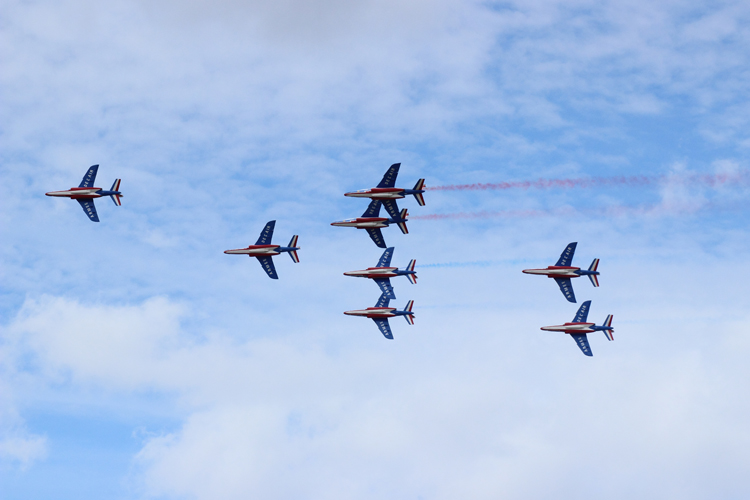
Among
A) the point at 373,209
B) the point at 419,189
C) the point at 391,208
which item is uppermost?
the point at 373,209

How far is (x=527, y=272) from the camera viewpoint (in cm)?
15850

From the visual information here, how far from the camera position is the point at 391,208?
15650cm

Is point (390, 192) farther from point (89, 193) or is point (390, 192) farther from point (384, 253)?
point (89, 193)

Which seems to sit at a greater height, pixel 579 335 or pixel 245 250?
pixel 245 250

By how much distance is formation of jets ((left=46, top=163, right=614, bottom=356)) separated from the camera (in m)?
154

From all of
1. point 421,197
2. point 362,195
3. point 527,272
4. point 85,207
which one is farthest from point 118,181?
point 527,272

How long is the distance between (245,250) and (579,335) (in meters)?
70.9

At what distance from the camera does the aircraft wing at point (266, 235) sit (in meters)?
160

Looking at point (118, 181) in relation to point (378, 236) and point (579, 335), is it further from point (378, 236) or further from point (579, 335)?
point (579, 335)

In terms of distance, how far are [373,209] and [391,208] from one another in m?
4.93

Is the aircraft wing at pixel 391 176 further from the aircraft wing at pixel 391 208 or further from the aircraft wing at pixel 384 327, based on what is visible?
the aircraft wing at pixel 384 327

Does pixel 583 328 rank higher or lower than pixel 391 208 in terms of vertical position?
lower

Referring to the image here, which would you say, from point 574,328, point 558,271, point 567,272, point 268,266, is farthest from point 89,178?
point 574,328

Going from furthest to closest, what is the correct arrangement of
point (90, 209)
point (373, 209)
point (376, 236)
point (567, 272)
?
point (376, 236)
point (373, 209)
point (90, 209)
point (567, 272)
